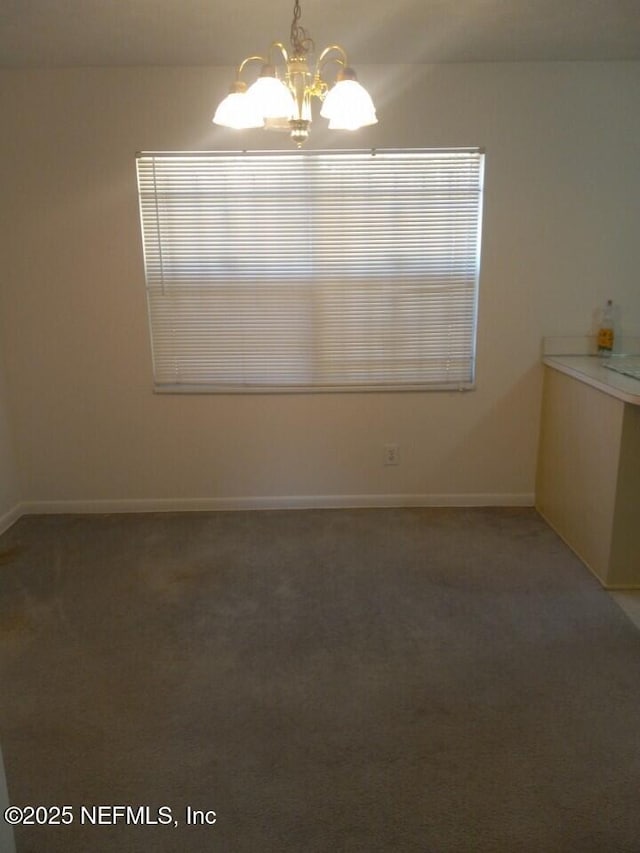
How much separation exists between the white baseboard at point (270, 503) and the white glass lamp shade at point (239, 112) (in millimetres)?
2244

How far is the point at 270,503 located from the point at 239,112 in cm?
232

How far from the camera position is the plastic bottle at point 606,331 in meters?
3.16

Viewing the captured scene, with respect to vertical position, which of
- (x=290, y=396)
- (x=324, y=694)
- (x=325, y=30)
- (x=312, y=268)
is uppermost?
(x=325, y=30)

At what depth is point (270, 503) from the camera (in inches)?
137

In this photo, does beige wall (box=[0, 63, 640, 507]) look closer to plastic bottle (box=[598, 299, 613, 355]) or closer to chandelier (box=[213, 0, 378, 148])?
plastic bottle (box=[598, 299, 613, 355])

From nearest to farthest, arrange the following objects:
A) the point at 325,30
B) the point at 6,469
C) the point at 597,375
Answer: the point at 325,30, the point at 597,375, the point at 6,469

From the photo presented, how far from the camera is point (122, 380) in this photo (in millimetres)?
3309

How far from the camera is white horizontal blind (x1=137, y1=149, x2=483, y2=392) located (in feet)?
9.98

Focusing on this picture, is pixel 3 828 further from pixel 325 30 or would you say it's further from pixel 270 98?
pixel 325 30

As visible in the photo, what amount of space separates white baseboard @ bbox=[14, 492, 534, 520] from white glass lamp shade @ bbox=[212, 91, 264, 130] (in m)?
2.24

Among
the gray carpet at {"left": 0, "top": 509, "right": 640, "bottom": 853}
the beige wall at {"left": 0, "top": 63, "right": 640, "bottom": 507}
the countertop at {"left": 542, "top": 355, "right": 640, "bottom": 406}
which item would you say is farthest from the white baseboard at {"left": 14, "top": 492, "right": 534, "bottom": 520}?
the countertop at {"left": 542, "top": 355, "right": 640, "bottom": 406}

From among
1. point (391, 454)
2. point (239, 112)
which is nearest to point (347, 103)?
point (239, 112)

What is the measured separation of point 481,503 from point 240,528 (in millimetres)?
1478

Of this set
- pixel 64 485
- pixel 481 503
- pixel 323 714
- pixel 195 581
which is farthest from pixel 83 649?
pixel 481 503
